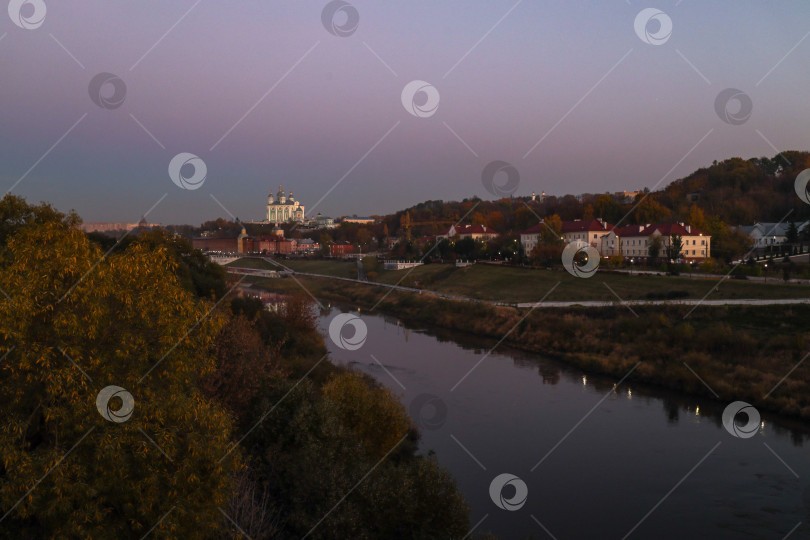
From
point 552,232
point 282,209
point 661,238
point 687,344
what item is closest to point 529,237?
point 552,232

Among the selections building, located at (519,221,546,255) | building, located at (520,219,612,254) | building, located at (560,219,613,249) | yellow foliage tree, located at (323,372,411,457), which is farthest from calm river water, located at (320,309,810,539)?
building, located at (519,221,546,255)

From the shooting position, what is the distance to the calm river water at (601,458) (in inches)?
452

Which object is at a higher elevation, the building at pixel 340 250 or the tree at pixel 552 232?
the tree at pixel 552 232

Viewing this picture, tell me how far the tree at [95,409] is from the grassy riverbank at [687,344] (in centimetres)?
1649

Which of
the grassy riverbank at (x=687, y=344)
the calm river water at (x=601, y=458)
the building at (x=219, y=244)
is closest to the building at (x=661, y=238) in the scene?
the grassy riverbank at (x=687, y=344)

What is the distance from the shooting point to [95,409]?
5.74 m

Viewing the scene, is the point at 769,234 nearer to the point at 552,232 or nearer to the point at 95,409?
the point at 552,232

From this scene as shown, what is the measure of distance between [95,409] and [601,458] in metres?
11.5

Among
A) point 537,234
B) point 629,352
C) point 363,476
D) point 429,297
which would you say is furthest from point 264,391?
point 537,234

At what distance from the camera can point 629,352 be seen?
2323cm

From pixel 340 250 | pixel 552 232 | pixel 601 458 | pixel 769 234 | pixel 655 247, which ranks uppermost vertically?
pixel 769 234

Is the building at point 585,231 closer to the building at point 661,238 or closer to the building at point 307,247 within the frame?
the building at point 661,238

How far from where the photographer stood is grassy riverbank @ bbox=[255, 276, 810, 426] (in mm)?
→ 18781

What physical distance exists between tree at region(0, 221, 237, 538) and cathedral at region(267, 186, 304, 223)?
483 feet
